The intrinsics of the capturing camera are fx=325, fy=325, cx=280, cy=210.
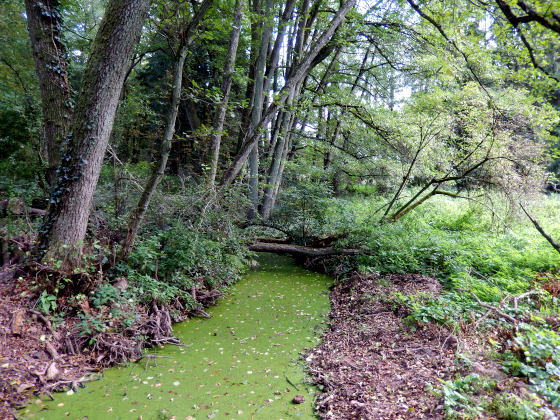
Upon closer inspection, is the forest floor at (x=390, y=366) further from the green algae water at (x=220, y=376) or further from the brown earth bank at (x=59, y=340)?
the brown earth bank at (x=59, y=340)

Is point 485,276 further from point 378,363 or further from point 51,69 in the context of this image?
point 51,69

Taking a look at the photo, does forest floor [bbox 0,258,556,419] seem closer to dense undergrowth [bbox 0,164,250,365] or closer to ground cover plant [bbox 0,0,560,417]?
ground cover plant [bbox 0,0,560,417]

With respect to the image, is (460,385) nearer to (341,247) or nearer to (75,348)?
(75,348)

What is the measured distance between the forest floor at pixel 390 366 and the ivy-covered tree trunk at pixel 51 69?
4.33 metres

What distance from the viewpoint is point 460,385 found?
2.78m

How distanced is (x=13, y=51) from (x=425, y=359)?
46.5 ft

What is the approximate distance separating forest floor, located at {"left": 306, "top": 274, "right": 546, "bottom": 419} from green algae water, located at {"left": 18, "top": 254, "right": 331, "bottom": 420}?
0.90ft

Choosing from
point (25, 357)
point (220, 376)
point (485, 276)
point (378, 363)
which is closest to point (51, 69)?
point (25, 357)

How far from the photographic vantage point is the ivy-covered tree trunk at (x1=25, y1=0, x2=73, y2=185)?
14.2ft

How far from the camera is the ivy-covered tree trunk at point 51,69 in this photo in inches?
170

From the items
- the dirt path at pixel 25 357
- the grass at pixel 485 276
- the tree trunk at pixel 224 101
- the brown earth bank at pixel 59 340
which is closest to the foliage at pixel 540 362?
the grass at pixel 485 276

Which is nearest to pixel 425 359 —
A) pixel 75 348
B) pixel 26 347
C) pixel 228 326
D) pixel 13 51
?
pixel 228 326

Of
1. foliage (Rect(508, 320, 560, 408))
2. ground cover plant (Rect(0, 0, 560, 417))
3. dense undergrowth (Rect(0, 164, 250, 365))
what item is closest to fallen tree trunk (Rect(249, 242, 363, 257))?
ground cover plant (Rect(0, 0, 560, 417))

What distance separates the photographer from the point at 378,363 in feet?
11.9
